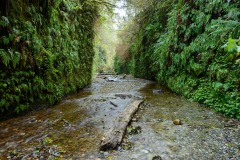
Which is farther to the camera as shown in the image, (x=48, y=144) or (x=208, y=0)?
(x=208, y=0)

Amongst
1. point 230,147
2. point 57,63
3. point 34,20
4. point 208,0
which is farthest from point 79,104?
point 208,0

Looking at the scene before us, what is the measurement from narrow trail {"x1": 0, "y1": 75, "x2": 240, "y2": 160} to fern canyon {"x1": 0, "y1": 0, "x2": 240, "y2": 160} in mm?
17

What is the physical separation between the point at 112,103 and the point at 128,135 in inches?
108

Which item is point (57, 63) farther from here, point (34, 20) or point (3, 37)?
point (3, 37)

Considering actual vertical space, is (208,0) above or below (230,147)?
above

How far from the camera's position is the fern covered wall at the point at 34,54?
14.9 feet

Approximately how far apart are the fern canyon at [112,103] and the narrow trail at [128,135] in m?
0.02

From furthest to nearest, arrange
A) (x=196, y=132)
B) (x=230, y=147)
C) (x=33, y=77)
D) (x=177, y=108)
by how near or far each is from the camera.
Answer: (x=177, y=108)
(x=33, y=77)
(x=196, y=132)
(x=230, y=147)

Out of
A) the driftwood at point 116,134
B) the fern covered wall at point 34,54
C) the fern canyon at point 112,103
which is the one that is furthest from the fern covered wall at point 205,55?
the fern covered wall at point 34,54

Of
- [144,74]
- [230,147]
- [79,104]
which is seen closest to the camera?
[230,147]

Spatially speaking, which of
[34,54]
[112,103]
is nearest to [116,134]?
[112,103]

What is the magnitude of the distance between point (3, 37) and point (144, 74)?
13136 mm

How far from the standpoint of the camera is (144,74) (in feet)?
54.5

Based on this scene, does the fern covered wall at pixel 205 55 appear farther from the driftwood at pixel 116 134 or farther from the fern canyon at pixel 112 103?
the driftwood at pixel 116 134
